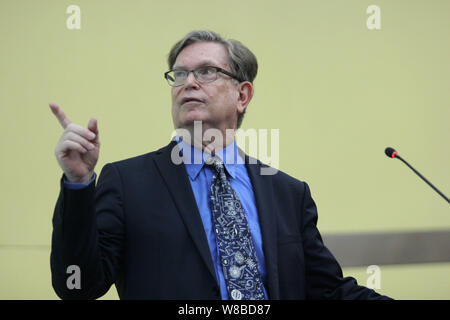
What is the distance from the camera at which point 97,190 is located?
1167mm

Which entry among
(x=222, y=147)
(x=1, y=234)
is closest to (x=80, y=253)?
(x=222, y=147)

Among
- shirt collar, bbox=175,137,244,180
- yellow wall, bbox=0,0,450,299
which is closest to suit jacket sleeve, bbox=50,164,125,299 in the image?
shirt collar, bbox=175,137,244,180

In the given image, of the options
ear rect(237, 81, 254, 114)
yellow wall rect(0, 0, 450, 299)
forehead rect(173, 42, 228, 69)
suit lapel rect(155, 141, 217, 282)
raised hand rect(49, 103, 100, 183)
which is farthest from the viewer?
yellow wall rect(0, 0, 450, 299)

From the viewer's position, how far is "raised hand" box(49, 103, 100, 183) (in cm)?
87

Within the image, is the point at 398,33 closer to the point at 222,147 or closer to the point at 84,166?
the point at 222,147

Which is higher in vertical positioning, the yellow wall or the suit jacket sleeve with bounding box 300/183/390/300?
the yellow wall

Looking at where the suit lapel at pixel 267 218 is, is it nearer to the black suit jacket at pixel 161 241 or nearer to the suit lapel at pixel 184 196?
the black suit jacket at pixel 161 241

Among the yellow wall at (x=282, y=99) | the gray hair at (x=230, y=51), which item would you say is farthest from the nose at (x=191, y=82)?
the yellow wall at (x=282, y=99)

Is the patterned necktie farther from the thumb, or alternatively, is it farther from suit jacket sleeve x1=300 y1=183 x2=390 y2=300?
the thumb

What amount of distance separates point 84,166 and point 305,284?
0.67 metres

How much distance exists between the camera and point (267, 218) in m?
1.22

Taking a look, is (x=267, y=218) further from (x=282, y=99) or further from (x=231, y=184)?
(x=282, y=99)

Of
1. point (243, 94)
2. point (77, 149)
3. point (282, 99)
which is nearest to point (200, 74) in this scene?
point (243, 94)

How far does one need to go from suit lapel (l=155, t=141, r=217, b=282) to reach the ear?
28cm
